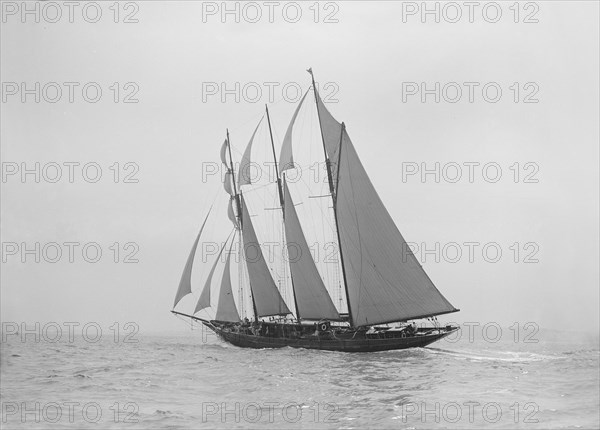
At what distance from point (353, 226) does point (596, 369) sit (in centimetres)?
1864

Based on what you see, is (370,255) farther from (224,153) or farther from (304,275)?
(224,153)

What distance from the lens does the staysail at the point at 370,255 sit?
168ft

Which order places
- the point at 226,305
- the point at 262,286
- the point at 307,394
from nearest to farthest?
the point at 307,394
the point at 262,286
the point at 226,305

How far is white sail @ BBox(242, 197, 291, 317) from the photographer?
6475 centimetres

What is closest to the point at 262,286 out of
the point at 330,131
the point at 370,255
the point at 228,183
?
the point at 228,183

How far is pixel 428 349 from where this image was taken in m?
56.2

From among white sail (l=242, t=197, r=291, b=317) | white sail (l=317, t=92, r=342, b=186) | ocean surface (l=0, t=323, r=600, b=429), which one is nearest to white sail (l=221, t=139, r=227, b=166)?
white sail (l=242, t=197, r=291, b=317)

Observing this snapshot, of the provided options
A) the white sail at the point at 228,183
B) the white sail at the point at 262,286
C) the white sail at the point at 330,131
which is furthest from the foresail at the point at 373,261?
the white sail at the point at 228,183

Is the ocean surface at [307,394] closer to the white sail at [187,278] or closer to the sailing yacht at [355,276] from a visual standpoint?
the sailing yacht at [355,276]

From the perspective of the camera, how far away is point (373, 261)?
51938 mm

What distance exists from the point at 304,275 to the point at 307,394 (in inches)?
1077

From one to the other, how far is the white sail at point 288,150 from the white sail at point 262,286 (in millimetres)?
9954

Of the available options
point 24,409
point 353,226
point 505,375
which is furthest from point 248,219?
point 24,409

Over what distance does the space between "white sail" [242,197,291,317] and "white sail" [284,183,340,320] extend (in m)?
5.70
